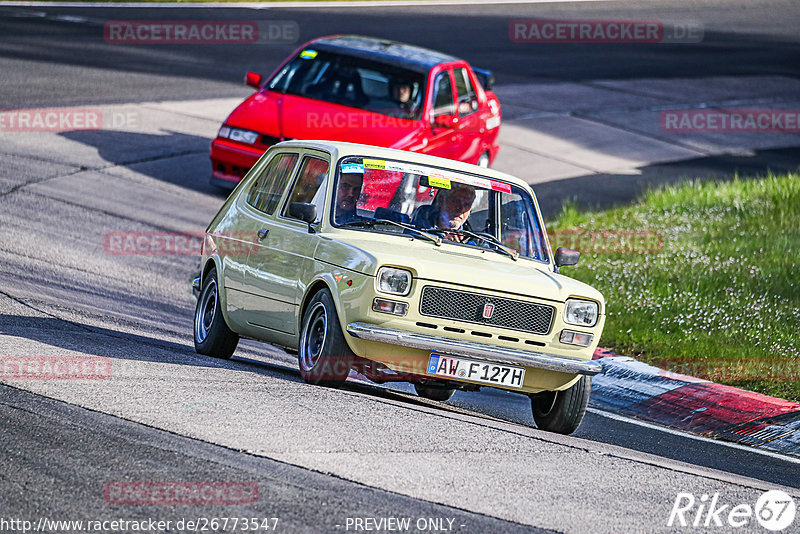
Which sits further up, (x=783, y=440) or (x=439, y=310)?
(x=439, y=310)

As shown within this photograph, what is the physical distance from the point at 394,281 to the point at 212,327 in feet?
7.69

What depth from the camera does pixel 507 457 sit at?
6945 mm

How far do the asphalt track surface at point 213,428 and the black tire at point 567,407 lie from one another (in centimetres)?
20

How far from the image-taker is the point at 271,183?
955 centimetres

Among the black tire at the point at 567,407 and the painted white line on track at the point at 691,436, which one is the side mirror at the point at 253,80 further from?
the black tire at the point at 567,407

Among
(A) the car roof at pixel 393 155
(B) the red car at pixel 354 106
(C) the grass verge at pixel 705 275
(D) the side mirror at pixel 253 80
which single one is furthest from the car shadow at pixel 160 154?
(A) the car roof at pixel 393 155

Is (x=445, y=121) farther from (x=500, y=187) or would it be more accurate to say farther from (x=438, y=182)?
(x=438, y=182)

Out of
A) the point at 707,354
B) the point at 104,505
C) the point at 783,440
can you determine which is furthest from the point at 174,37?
the point at 104,505

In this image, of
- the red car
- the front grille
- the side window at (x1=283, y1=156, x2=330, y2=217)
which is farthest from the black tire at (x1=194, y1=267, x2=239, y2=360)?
the red car

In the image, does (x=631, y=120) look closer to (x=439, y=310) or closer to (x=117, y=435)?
(x=439, y=310)

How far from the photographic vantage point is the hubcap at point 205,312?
9.86 metres

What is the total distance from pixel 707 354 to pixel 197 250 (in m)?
5.69

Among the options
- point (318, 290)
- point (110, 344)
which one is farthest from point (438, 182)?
point (110, 344)

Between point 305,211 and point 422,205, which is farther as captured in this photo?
point 422,205
